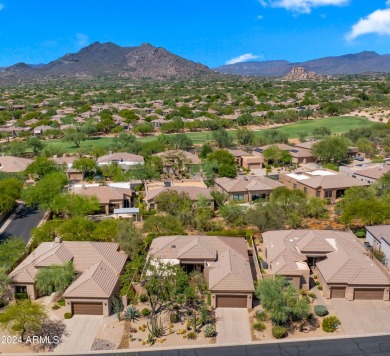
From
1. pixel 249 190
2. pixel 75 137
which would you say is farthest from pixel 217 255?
pixel 75 137

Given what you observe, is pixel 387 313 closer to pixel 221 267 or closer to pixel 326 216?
pixel 221 267

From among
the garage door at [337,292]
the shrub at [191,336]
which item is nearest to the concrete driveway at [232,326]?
the shrub at [191,336]

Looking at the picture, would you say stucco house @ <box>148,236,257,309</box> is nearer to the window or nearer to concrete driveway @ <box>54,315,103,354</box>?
concrete driveway @ <box>54,315,103,354</box>

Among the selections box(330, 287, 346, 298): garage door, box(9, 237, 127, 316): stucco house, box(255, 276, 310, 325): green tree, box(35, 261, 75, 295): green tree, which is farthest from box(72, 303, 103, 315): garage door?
box(330, 287, 346, 298): garage door

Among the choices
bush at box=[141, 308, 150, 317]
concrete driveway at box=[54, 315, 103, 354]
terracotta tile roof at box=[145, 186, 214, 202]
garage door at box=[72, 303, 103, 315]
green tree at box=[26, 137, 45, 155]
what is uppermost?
green tree at box=[26, 137, 45, 155]

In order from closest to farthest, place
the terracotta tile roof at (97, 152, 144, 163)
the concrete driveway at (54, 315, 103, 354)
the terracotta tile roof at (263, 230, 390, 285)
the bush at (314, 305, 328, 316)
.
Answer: the concrete driveway at (54, 315, 103, 354), the bush at (314, 305, 328, 316), the terracotta tile roof at (263, 230, 390, 285), the terracotta tile roof at (97, 152, 144, 163)

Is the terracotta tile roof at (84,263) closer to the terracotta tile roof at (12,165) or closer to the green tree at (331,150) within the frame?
the terracotta tile roof at (12,165)
